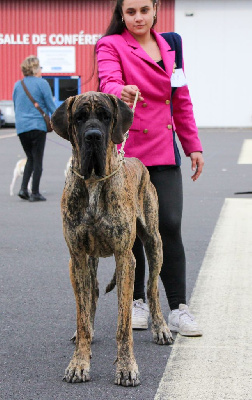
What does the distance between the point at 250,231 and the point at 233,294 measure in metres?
3.02

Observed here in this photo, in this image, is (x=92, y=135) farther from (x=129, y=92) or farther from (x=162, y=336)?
(x=162, y=336)

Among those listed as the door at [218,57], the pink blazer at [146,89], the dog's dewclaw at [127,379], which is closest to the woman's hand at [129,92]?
the pink blazer at [146,89]

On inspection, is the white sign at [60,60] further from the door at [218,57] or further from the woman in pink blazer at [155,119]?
the woman in pink blazer at [155,119]

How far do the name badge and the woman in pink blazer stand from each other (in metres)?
0.03

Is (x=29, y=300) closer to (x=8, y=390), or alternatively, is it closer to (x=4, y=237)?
(x=8, y=390)

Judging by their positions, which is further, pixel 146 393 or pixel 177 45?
pixel 177 45

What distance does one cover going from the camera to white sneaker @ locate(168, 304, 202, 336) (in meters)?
4.92

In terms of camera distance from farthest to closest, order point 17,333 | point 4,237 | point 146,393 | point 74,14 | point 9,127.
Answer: point 74,14 < point 9,127 < point 4,237 < point 17,333 < point 146,393

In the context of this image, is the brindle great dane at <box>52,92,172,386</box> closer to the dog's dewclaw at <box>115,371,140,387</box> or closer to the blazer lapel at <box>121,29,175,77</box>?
the dog's dewclaw at <box>115,371,140,387</box>

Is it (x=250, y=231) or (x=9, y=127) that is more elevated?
(x=250, y=231)

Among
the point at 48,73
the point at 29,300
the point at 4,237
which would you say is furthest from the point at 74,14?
the point at 29,300

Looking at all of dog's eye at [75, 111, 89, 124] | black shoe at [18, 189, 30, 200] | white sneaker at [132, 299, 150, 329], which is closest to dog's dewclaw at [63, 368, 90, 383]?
white sneaker at [132, 299, 150, 329]

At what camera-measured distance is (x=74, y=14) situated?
39531 mm

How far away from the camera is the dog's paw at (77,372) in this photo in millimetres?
4113
